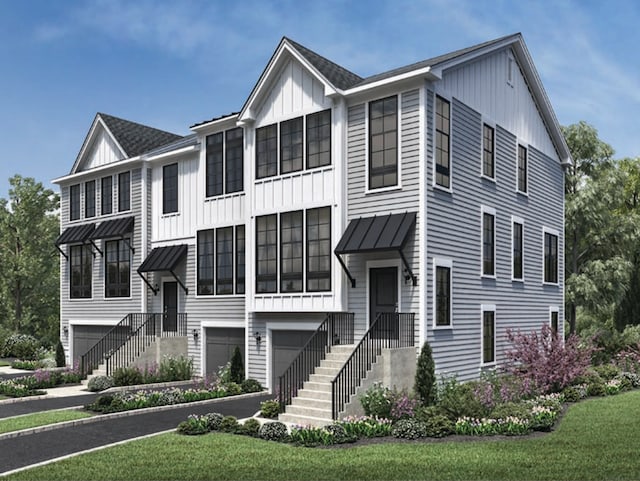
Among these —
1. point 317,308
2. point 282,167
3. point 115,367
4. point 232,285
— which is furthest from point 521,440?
point 115,367

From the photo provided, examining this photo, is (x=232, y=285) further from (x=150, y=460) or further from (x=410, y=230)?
(x=150, y=460)

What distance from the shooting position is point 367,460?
1150 centimetres

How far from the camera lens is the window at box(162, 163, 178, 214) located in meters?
25.5

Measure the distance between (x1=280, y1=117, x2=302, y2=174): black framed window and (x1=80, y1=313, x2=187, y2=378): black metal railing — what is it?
310 inches

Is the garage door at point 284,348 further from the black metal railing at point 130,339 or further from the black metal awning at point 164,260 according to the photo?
the black metal awning at point 164,260

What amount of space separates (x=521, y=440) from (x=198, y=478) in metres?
6.34

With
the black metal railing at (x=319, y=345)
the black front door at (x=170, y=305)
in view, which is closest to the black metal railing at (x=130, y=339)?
the black front door at (x=170, y=305)

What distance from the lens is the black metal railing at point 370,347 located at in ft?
49.9

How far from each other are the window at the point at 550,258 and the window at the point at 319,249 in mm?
10349

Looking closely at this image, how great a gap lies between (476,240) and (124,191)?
15.1 metres

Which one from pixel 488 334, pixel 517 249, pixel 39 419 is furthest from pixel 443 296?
pixel 39 419

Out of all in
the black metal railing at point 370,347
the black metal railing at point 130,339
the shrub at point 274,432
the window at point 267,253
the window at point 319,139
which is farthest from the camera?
the black metal railing at point 130,339

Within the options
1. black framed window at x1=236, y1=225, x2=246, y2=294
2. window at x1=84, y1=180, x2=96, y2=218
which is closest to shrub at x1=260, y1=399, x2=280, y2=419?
black framed window at x1=236, y1=225, x2=246, y2=294

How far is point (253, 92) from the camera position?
68.2ft
